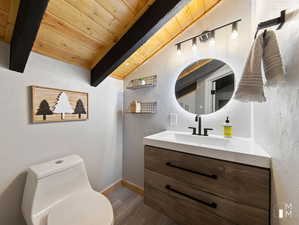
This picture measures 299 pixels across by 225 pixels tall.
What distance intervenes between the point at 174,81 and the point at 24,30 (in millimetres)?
1336

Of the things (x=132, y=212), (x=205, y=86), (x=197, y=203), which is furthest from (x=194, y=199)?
(x=205, y=86)

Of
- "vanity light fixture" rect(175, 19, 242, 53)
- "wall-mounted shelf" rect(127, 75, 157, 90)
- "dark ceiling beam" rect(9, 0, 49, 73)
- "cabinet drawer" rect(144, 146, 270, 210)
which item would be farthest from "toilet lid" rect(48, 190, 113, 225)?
"vanity light fixture" rect(175, 19, 242, 53)

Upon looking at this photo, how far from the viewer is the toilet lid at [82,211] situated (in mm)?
810

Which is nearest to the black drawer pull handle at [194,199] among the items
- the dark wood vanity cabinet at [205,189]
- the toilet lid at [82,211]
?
the dark wood vanity cabinet at [205,189]

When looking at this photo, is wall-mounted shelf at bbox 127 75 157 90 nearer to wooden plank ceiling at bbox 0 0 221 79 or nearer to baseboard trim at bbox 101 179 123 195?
wooden plank ceiling at bbox 0 0 221 79

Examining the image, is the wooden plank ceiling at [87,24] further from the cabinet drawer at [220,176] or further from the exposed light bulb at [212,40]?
the cabinet drawer at [220,176]

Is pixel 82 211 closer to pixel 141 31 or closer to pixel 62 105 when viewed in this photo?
pixel 62 105

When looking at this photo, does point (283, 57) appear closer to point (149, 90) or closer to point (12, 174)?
point (149, 90)

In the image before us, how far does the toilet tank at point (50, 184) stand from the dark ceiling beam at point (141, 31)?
3.22 ft

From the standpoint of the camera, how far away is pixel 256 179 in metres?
0.71

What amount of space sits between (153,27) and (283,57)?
832 mm

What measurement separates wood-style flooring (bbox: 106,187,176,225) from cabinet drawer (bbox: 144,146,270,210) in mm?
740

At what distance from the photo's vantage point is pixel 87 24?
1.02 metres

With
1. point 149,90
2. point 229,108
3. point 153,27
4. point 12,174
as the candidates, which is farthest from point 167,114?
point 12,174
